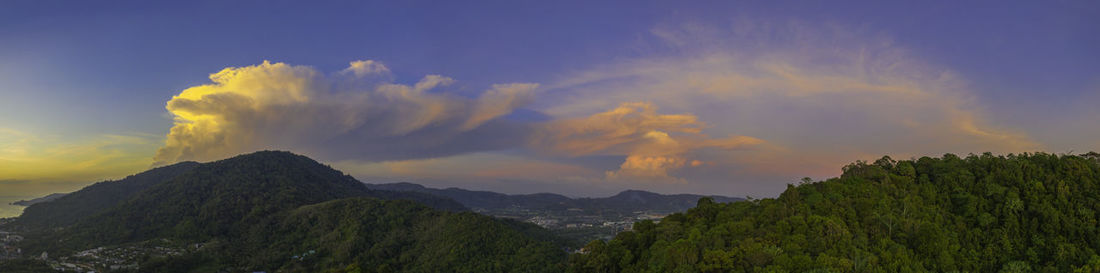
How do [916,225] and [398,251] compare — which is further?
[398,251]

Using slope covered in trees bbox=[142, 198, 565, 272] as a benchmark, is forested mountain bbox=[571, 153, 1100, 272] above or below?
above

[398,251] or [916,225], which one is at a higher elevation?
[916,225]

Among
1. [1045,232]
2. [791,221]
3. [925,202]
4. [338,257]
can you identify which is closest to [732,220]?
[791,221]

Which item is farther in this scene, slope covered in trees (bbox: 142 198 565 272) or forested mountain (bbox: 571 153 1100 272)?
slope covered in trees (bbox: 142 198 565 272)

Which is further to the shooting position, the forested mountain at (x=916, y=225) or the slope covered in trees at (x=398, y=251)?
the slope covered in trees at (x=398, y=251)

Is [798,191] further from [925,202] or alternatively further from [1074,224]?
[1074,224]

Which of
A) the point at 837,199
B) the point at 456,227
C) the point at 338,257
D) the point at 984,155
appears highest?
the point at 984,155

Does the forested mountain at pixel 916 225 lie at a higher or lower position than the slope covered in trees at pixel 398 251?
higher

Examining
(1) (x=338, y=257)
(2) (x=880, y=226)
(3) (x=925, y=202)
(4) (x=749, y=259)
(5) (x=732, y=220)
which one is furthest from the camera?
(1) (x=338, y=257)
